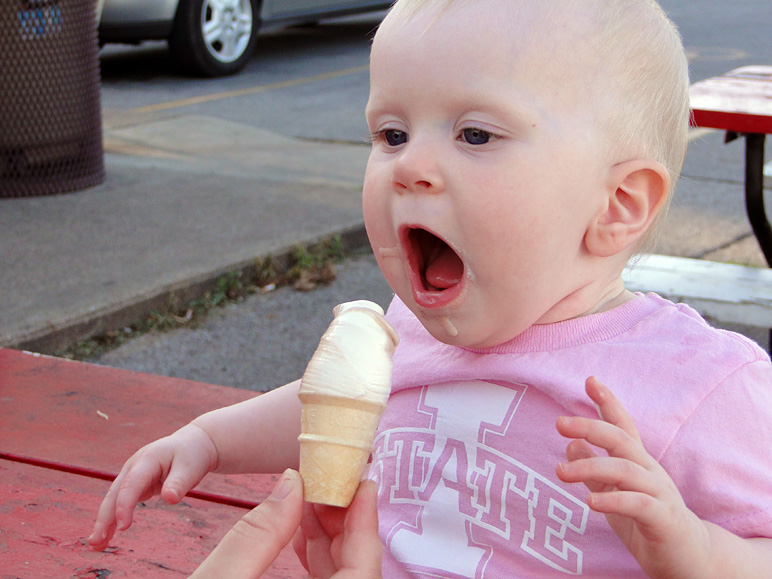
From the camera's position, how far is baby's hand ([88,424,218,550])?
4.58ft

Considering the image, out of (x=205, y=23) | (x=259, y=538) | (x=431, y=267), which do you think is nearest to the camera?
(x=259, y=538)

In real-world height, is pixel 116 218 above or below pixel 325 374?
below

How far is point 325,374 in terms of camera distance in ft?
4.12

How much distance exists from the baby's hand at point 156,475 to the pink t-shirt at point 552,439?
30 centimetres

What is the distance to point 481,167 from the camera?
1.24 metres

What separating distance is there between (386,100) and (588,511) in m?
0.61

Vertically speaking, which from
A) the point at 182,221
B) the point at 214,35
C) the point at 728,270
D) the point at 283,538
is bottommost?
the point at 214,35

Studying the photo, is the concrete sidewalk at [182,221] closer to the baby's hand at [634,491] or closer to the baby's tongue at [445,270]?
the baby's tongue at [445,270]

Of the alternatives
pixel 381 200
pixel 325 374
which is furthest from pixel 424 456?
pixel 381 200

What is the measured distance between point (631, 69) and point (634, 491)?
56 cm

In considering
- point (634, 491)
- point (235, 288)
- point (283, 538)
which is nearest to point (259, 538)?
point (283, 538)

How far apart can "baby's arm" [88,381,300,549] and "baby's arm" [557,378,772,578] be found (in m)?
0.61

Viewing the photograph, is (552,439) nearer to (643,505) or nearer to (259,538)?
(643,505)

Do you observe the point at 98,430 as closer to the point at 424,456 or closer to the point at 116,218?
the point at 424,456
